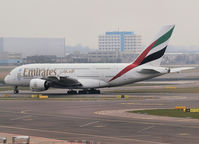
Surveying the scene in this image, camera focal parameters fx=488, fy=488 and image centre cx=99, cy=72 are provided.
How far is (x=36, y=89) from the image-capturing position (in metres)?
77.6

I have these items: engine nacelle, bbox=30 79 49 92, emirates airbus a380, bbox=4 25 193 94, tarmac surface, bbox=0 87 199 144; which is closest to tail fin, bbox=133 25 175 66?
emirates airbus a380, bbox=4 25 193 94

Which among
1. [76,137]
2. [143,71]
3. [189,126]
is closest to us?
[76,137]

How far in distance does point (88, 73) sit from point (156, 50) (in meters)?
11.6

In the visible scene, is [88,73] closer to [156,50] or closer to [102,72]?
[102,72]

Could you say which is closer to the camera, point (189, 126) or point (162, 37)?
point (189, 126)

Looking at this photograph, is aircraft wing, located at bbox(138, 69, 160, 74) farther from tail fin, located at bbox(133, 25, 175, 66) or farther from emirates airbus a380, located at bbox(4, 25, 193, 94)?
tail fin, located at bbox(133, 25, 175, 66)

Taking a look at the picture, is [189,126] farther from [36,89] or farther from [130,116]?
[36,89]

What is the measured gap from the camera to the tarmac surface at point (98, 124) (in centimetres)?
3288

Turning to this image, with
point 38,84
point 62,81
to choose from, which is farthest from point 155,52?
point 38,84

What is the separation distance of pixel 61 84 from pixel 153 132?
45.0m

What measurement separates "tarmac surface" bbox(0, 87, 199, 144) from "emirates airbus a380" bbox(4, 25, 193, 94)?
20.1 metres

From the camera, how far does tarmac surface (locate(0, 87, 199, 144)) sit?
32875 millimetres

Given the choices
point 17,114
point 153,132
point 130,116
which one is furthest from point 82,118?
point 153,132

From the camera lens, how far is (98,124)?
131 ft
